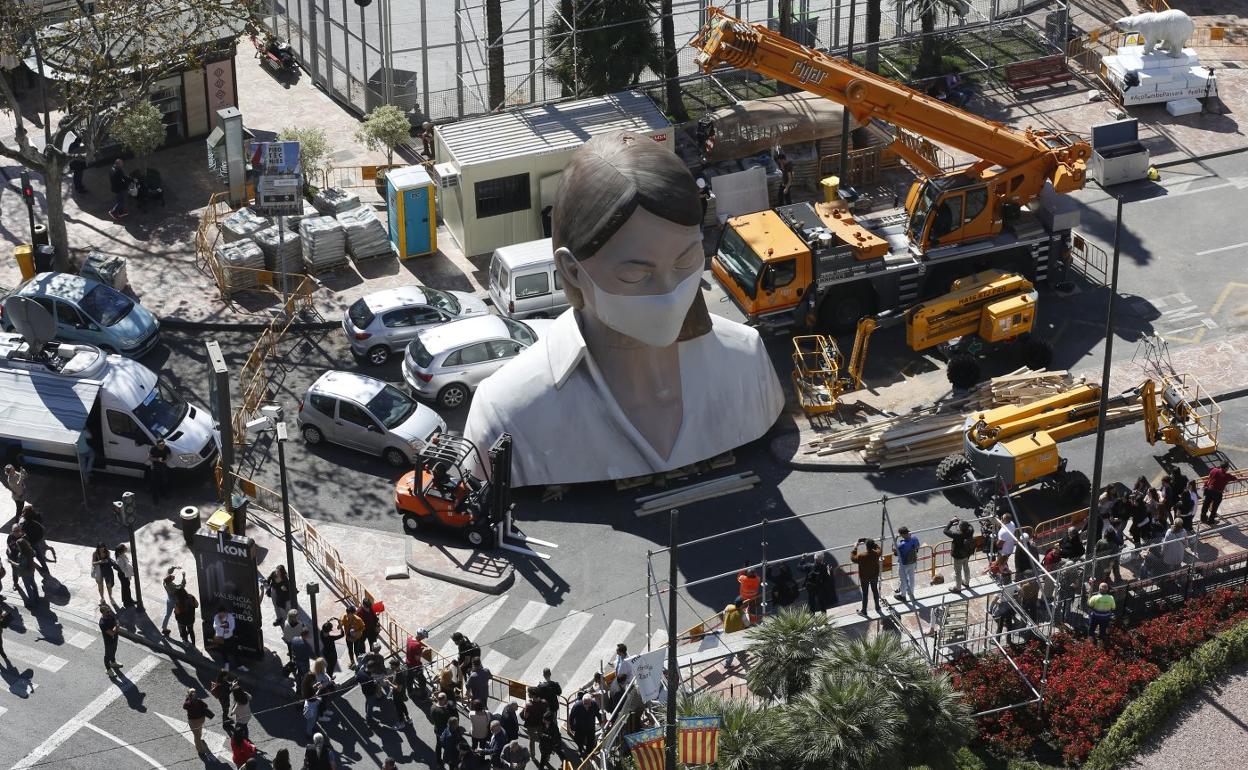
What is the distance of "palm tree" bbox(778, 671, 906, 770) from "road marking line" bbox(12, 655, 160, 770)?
38.9 ft

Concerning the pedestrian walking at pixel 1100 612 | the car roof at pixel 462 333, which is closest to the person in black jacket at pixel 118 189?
the car roof at pixel 462 333

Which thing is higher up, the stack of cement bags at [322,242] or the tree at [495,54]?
the tree at [495,54]

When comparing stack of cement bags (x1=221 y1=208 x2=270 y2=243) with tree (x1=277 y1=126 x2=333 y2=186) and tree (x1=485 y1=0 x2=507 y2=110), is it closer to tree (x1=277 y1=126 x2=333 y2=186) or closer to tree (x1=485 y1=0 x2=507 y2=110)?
tree (x1=277 y1=126 x2=333 y2=186)

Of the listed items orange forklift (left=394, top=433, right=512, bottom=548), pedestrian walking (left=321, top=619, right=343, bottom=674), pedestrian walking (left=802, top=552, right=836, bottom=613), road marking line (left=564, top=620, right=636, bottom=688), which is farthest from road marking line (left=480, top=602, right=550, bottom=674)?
pedestrian walking (left=802, top=552, right=836, bottom=613)

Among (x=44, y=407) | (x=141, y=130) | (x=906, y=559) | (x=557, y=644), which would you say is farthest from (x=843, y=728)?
(x=141, y=130)

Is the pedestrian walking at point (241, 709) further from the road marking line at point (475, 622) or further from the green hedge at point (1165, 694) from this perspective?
the green hedge at point (1165, 694)

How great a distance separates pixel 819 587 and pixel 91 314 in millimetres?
18168

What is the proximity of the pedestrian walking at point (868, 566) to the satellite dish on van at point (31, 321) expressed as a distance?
56.2ft

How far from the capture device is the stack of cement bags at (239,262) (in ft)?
142

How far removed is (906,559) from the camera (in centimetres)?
3266

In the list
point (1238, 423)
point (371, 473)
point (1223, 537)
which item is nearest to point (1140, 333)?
point (1238, 423)

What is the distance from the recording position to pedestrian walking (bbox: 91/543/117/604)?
108ft

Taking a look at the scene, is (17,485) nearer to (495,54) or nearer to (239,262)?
(239,262)

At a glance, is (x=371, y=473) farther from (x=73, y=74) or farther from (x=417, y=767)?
(x=73, y=74)
